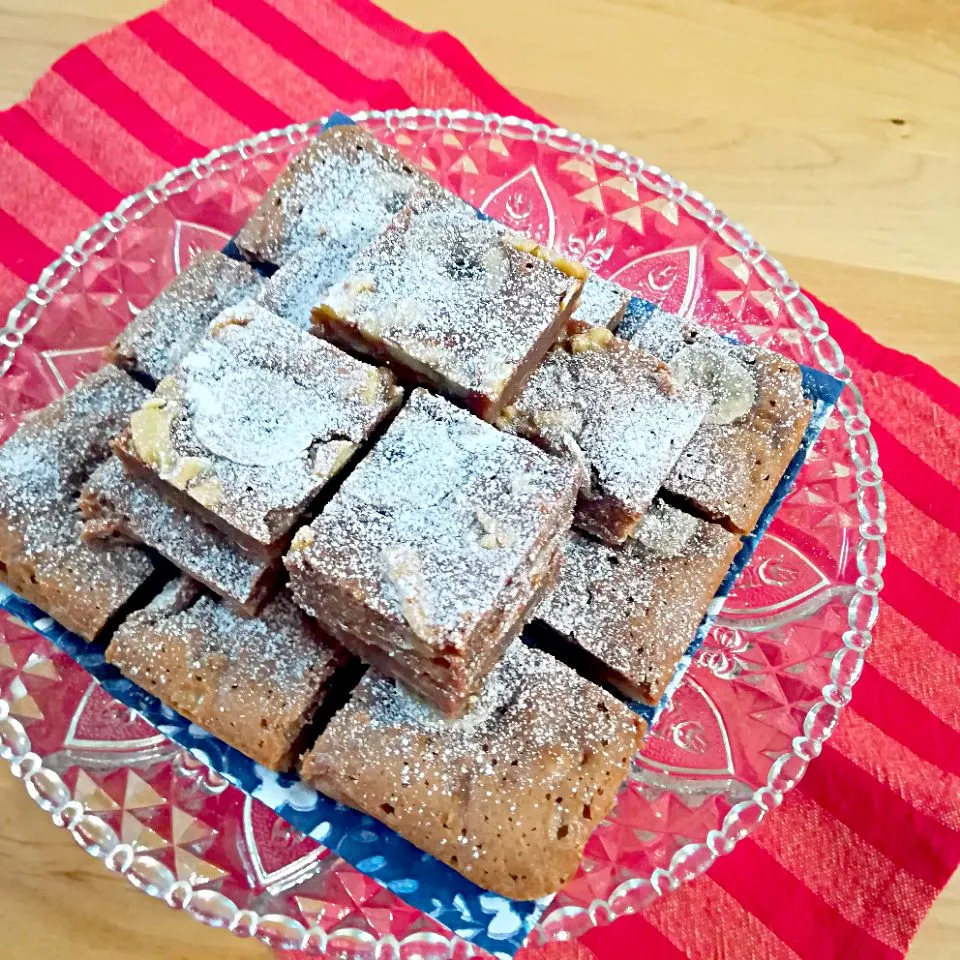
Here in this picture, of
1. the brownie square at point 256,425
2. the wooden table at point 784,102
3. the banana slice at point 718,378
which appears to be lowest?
the brownie square at point 256,425

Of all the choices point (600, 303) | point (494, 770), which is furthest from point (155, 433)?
point (600, 303)

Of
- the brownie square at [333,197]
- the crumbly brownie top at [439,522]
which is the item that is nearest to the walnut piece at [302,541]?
the crumbly brownie top at [439,522]

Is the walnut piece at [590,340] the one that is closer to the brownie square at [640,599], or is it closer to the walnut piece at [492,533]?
the brownie square at [640,599]

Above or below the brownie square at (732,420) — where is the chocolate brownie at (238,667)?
below

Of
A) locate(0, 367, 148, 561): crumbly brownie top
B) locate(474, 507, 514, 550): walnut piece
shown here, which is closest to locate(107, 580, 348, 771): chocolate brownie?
locate(0, 367, 148, 561): crumbly brownie top

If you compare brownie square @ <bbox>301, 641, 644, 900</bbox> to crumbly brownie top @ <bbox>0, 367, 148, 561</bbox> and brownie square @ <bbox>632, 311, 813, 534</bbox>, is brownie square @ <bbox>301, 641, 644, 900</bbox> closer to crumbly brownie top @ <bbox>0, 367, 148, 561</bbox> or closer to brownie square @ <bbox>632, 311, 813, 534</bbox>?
brownie square @ <bbox>632, 311, 813, 534</bbox>

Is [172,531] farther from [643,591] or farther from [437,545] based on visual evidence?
[643,591]

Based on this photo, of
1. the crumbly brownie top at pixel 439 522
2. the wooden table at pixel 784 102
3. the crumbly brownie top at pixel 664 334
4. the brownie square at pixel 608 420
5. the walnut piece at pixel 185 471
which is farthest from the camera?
the wooden table at pixel 784 102
